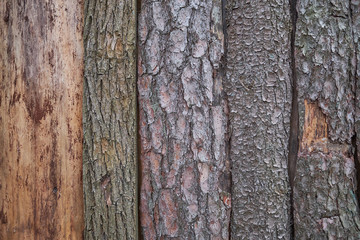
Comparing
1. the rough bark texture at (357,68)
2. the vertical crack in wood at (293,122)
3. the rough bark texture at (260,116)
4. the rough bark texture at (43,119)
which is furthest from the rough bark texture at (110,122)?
the rough bark texture at (357,68)

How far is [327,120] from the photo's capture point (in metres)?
1.26

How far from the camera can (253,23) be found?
1315mm

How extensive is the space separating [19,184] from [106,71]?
0.78 m

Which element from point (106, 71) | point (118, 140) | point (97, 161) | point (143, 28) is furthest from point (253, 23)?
point (97, 161)

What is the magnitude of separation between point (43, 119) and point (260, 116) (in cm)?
115

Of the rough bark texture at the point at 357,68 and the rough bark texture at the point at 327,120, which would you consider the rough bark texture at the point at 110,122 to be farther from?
the rough bark texture at the point at 357,68

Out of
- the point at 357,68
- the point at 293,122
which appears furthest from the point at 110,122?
the point at 357,68


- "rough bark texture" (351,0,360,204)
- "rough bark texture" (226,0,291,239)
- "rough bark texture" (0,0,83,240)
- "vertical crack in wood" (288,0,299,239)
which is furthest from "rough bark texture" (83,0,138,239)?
"rough bark texture" (351,0,360,204)

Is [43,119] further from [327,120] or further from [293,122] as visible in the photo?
[327,120]

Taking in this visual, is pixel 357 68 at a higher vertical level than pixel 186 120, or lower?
higher

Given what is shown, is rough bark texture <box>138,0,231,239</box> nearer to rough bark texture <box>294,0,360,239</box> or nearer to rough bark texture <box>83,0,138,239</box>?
rough bark texture <box>83,0,138,239</box>

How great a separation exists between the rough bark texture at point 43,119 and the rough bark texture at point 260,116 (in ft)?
2.78

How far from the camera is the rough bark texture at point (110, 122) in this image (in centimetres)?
135

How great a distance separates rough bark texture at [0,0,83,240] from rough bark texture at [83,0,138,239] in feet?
0.29
